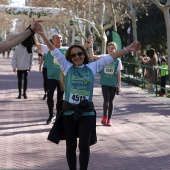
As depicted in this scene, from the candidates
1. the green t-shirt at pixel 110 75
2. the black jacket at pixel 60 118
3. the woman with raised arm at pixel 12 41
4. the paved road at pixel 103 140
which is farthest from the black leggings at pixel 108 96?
the woman with raised arm at pixel 12 41

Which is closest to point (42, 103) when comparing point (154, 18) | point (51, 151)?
point (51, 151)

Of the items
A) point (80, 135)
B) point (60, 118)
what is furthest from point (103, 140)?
point (80, 135)

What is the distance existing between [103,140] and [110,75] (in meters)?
1.75

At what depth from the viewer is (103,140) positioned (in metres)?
9.66

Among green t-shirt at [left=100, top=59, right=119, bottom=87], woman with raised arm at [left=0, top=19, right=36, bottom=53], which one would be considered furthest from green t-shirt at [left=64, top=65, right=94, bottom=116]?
green t-shirt at [left=100, top=59, right=119, bottom=87]

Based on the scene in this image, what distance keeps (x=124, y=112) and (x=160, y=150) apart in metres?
5.13

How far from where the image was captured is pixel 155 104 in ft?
52.9

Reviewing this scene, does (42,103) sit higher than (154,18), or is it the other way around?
(154,18)

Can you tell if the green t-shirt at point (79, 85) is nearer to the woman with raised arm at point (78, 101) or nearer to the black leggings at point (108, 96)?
the woman with raised arm at point (78, 101)

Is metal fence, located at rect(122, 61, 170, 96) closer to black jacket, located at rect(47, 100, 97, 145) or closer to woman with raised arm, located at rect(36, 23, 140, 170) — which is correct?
woman with raised arm, located at rect(36, 23, 140, 170)

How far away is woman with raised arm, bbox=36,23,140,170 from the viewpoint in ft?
20.8

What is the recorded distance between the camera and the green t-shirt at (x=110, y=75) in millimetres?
10945

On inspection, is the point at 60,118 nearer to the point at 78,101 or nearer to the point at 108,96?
the point at 78,101

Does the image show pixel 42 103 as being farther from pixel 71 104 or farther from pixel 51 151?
pixel 71 104
